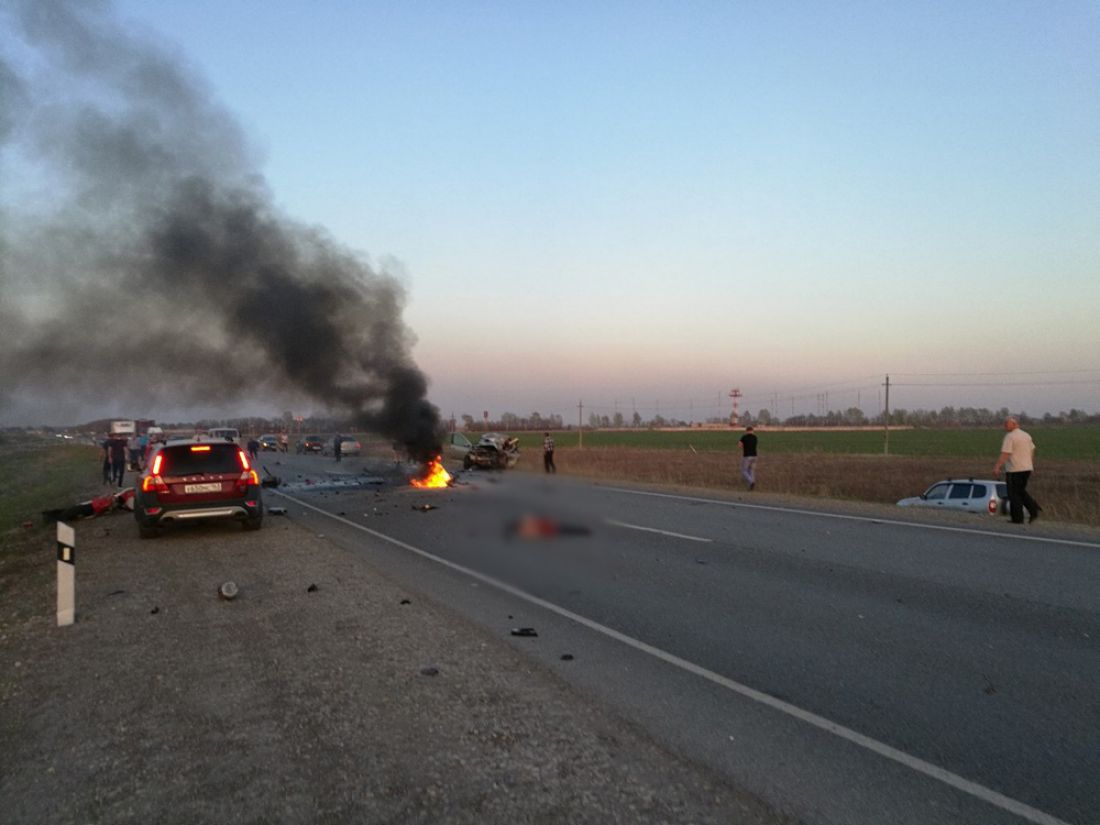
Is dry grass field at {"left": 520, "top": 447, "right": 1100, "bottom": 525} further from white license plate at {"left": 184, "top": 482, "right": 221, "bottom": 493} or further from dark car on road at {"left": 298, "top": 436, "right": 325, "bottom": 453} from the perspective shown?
dark car on road at {"left": 298, "top": 436, "right": 325, "bottom": 453}

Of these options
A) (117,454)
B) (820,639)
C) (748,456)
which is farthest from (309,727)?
(117,454)

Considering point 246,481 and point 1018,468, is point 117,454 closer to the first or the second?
point 246,481

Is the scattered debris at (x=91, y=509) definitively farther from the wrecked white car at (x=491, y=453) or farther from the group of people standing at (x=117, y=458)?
the wrecked white car at (x=491, y=453)

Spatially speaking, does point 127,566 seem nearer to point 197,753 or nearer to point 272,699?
point 272,699

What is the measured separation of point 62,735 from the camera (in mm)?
4684

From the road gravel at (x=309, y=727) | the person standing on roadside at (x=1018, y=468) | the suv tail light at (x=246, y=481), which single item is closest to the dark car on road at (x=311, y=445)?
the suv tail light at (x=246, y=481)

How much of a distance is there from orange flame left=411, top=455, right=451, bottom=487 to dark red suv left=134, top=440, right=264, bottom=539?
8573 mm

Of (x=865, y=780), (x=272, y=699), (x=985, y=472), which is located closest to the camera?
(x=865, y=780)

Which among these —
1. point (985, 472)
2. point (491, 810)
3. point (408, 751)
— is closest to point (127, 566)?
point (408, 751)

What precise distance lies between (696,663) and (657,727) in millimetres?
1332

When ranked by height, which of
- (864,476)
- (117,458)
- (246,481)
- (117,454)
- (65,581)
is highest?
(246,481)

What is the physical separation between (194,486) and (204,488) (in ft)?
0.47

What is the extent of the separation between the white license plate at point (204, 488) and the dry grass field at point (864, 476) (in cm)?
628

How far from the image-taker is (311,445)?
56.4 meters
